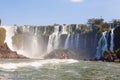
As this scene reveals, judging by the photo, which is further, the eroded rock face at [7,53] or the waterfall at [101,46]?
the eroded rock face at [7,53]

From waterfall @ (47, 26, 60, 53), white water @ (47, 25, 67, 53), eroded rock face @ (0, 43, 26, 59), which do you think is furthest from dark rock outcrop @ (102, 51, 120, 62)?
waterfall @ (47, 26, 60, 53)

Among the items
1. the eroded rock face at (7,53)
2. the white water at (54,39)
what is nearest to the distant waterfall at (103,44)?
the eroded rock face at (7,53)

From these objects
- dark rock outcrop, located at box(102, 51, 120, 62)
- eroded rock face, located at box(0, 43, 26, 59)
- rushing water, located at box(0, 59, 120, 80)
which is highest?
rushing water, located at box(0, 59, 120, 80)

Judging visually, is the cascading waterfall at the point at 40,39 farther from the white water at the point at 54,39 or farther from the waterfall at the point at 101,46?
the waterfall at the point at 101,46

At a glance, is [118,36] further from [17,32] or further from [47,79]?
[47,79]

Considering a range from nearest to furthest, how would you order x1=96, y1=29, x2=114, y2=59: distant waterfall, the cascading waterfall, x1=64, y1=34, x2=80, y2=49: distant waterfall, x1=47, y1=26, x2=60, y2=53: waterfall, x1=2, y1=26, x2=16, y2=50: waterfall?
x1=96, y1=29, x2=114, y2=59: distant waterfall
x1=64, y1=34, x2=80, y2=49: distant waterfall
the cascading waterfall
x1=47, y1=26, x2=60, y2=53: waterfall
x1=2, y1=26, x2=16, y2=50: waterfall

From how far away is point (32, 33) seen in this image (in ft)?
419

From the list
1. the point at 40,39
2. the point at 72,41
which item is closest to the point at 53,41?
the point at 40,39

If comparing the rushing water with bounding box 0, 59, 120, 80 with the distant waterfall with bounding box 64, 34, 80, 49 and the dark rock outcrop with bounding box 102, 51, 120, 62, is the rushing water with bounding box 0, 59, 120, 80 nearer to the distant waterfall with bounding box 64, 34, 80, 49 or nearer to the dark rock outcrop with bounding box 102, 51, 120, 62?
the dark rock outcrop with bounding box 102, 51, 120, 62

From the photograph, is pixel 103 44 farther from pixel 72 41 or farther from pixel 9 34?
pixel 9 34

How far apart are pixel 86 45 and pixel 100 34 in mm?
11684

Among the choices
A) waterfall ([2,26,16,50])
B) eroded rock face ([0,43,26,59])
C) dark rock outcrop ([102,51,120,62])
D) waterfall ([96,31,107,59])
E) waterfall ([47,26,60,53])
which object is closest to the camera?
dark rock outcrop ([102,51,120,62])

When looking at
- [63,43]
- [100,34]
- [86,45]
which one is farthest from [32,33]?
[100,34]

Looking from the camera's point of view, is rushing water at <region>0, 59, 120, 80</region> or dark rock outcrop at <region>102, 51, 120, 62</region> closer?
rushing water at <region>0, 59, 120, 80</region>
